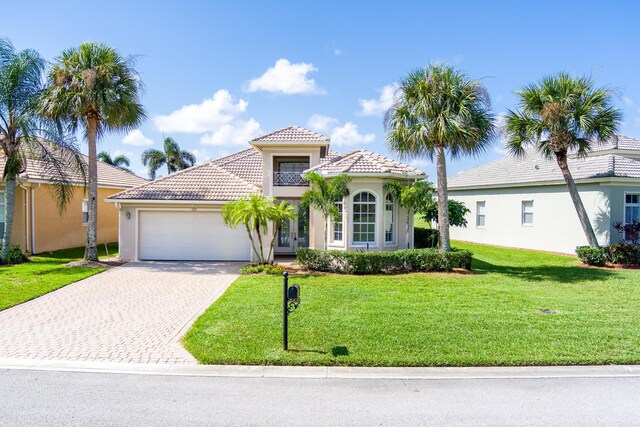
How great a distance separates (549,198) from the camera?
805 inches

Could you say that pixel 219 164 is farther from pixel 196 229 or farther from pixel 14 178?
pixel 14 178

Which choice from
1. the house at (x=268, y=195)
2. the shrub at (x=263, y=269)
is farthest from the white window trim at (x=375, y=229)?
the shrub at (x=263, y=269)

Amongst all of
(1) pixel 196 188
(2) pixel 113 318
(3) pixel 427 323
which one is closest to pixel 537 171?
(3) pixel 427 323

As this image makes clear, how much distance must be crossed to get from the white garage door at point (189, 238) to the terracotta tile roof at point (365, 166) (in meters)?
4.91

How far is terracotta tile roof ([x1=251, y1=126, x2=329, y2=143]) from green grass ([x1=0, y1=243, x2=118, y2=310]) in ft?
27.3

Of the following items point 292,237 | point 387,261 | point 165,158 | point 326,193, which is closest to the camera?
point 387,261

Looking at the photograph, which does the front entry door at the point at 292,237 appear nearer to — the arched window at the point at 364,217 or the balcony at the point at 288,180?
the balcony at the point at 288,180

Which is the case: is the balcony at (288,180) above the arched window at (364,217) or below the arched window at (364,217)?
above

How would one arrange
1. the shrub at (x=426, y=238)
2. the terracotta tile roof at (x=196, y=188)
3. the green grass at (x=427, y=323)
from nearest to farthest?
the green grass at (x=427, y=323)
the terracotta tile roof at (x=196, y=188)
the shrub at (x=426, y=238)

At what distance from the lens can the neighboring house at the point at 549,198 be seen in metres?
17.8

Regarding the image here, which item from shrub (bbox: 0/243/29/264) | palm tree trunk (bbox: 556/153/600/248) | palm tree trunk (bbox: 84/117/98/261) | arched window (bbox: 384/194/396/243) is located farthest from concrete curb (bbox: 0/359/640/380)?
palm tree trunk (bbox: 556/153/600/248)

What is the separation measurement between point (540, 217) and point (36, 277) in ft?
75.1

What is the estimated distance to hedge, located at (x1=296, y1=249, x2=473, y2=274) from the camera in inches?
548

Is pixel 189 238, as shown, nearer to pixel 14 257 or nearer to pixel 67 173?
pixel 67 173
